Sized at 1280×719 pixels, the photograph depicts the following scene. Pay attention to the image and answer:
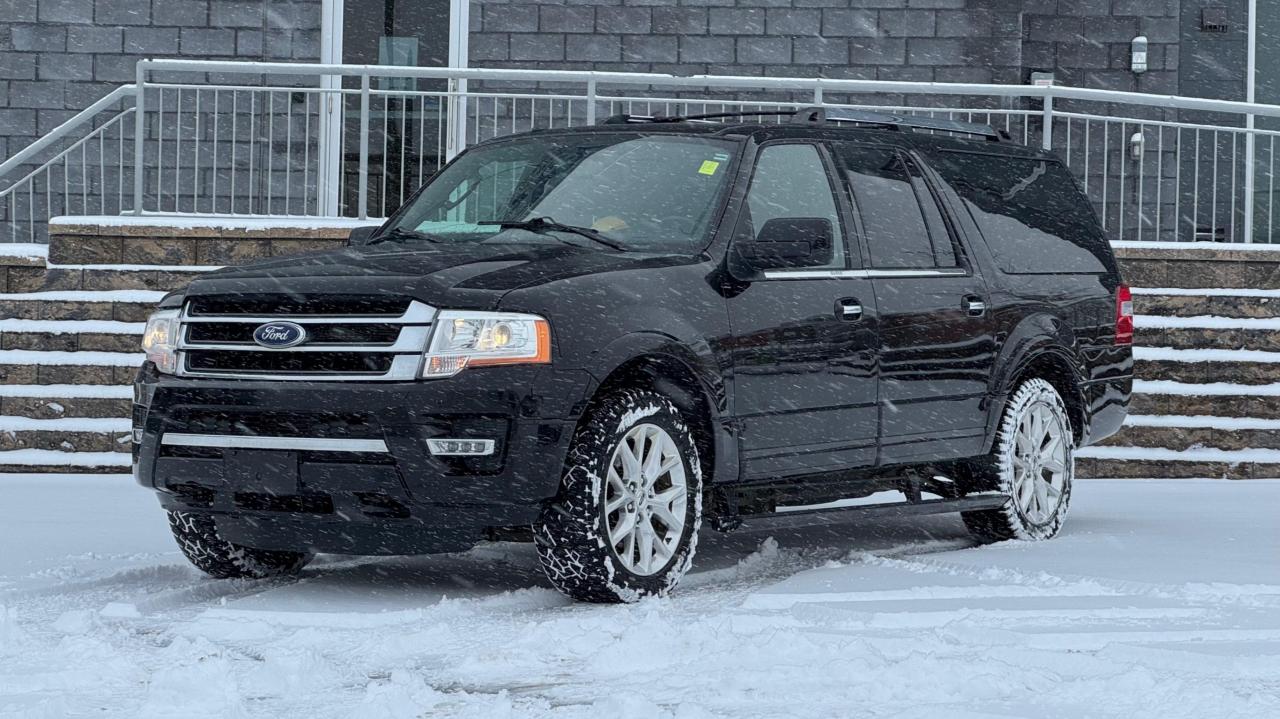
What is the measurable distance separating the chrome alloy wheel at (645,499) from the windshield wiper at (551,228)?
0.77 meters

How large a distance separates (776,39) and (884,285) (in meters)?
7.80

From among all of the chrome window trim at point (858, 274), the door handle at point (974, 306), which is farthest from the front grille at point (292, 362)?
the door handle at point (974, 306)

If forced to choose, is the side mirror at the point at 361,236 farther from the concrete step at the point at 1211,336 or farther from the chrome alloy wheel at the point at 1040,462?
the concrete step at the point at 1211,336

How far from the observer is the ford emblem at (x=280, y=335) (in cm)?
650

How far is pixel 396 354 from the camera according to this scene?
6.37 metres

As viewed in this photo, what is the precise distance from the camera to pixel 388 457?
6.30 meters

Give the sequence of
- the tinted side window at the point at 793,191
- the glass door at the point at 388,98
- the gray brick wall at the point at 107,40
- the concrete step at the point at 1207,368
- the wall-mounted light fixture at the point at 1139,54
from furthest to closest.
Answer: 1. the wall-mounted light fixture at the point at 1139,54
2. the gray brick wall at the point at 107,40
3. the glass door at the point at 388,98
4. the concrete step at the point at 1207,368
5. the tinted side window at the point at 793,191

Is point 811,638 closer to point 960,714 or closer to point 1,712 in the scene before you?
point 960,714

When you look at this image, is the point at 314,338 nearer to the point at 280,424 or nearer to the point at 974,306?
the point at 280,424

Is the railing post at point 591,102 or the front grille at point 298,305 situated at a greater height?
the railing post at point 591,102

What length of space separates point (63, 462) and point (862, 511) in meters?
5.53

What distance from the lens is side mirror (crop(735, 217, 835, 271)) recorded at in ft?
23.4

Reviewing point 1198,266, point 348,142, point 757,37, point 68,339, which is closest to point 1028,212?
point 1198,266

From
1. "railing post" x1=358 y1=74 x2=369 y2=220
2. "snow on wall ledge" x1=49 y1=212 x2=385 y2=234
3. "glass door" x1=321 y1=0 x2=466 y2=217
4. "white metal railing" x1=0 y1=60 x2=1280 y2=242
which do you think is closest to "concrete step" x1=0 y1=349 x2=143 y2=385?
"snow on wall ledge" x1=49 y1=212 x2=385 y2=234
